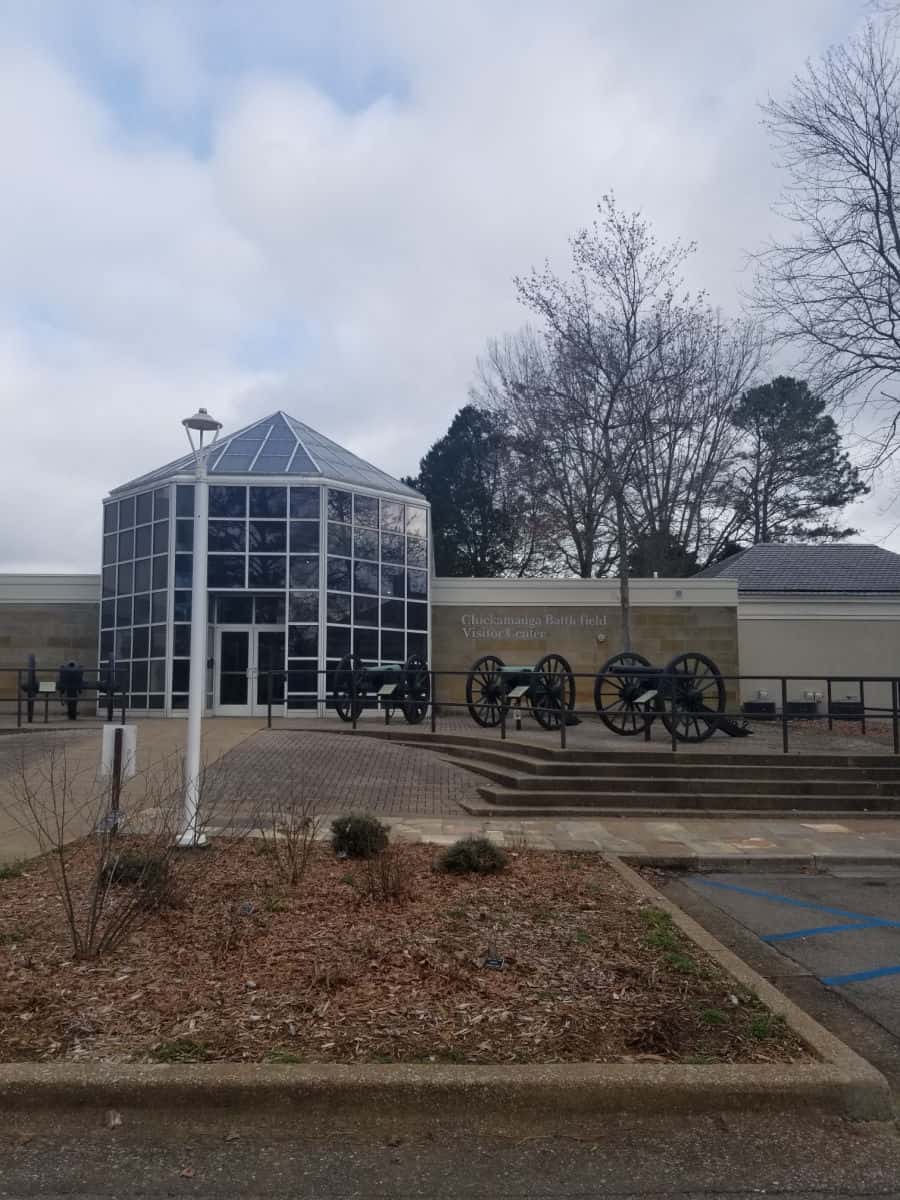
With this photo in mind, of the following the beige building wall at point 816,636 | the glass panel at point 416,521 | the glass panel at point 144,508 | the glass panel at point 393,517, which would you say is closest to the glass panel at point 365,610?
the glass panel at point 393,517

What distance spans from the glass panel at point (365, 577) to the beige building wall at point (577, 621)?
2.48 m

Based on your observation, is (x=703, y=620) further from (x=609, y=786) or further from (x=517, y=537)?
(x=517, y=537)

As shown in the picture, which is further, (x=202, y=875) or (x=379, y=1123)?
(x=202, y=875)

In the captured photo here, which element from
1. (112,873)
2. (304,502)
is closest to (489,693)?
(304,502)

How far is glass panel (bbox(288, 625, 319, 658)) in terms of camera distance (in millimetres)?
21500

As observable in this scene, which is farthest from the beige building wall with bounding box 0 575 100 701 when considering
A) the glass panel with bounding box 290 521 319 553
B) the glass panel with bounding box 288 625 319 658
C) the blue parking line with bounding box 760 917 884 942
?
the blue parking line with bounding box 760 917 884 942

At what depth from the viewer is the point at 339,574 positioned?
22.1m

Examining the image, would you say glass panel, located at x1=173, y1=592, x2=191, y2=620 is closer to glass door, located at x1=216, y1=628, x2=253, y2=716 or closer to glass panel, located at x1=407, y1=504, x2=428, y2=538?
glass door, located at x1=216, y1=628, x2=253, y2=716

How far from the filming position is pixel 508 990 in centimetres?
495

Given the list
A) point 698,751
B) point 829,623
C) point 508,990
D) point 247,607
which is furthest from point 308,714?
point 508,990

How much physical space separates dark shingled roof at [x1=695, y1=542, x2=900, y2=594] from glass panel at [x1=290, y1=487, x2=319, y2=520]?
37.5ft

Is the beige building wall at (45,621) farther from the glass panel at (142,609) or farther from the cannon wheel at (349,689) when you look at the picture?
the cannon wheel at (349,689)

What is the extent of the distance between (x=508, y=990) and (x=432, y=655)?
20.0 meters

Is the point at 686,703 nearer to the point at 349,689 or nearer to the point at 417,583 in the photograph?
the point at 349,689
